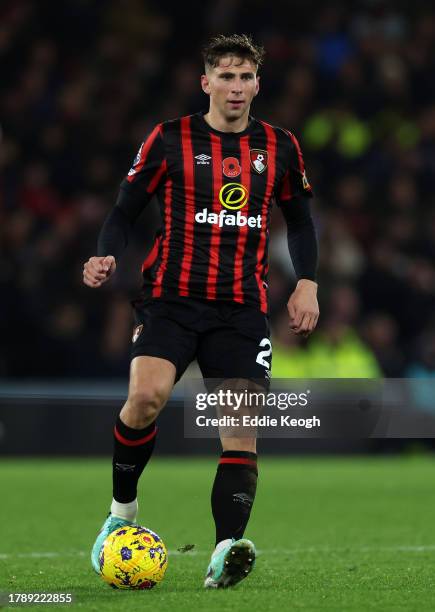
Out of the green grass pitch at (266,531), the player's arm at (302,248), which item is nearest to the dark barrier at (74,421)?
the green grass pitch at (266,531)

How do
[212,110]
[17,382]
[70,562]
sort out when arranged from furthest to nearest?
1. [17,382]
2. [70,562]
3. [212,110]

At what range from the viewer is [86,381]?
11.6m

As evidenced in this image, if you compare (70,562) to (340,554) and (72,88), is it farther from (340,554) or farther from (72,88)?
(72,88)

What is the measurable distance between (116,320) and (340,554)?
19.7ft

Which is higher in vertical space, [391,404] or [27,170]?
[27,170]

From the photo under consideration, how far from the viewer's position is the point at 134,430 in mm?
5031

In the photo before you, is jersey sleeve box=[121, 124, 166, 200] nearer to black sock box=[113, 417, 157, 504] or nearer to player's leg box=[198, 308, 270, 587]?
player's leg box=[198, 308, 270, 587]

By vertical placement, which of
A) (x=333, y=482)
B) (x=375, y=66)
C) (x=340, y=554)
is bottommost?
(x=333, y=482)

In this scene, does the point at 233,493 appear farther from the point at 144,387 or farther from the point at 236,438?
the point at 144,387

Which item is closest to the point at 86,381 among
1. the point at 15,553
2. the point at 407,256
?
the point at 407,256

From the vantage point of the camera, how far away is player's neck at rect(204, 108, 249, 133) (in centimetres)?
516

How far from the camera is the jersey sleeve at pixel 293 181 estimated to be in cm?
529

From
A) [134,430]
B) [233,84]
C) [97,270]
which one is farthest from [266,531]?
[233,84]

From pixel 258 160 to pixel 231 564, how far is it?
1425 millimetres
